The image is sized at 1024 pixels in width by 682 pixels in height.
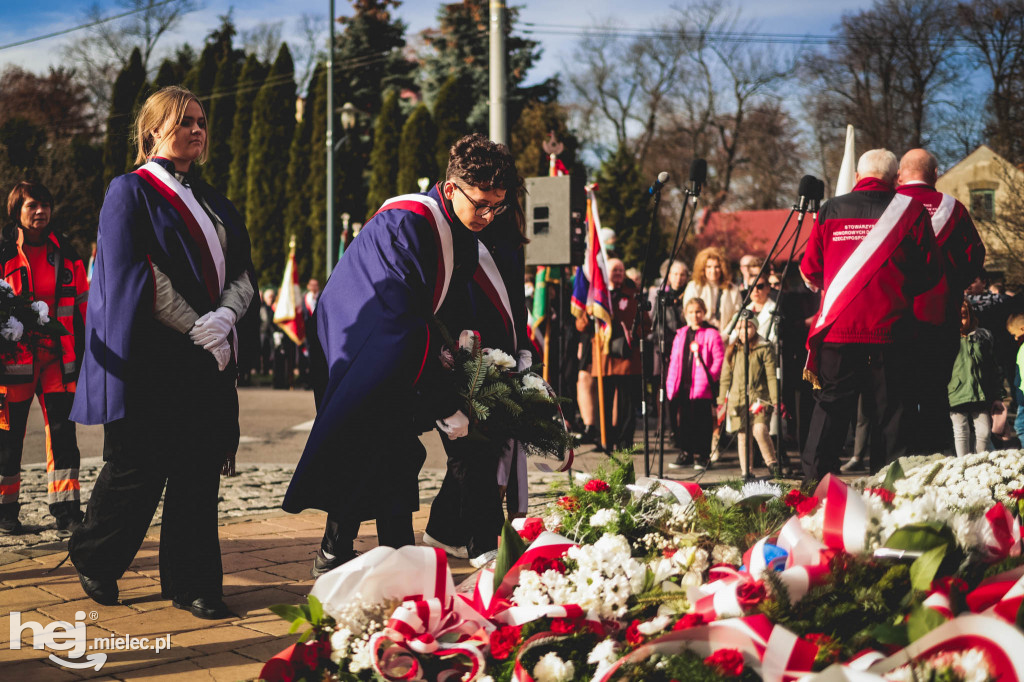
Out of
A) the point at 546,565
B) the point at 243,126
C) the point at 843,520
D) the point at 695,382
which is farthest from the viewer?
the point at 243,126

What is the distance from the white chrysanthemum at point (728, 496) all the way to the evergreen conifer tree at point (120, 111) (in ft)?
108

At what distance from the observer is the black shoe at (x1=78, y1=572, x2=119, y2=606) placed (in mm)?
3842

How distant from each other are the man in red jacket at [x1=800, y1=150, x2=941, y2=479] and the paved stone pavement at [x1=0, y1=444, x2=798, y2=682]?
1846 millimetres

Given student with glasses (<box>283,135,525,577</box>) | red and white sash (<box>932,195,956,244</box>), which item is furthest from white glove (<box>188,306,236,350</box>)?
red and white sash (<box>932,195,956,244</box>)

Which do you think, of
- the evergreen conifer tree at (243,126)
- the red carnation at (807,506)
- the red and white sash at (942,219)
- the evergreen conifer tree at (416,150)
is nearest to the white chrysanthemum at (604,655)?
the red carnation at (807,506)

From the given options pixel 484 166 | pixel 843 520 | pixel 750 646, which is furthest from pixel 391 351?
pixel 750 646

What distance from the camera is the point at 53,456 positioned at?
5.34 m

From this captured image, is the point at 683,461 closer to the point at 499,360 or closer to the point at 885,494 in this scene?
the point at 499,360

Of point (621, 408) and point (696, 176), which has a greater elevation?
point (696, 176)

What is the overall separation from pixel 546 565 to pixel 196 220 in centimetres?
222

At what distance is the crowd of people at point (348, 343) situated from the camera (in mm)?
3721

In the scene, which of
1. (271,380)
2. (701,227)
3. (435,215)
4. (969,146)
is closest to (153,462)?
(435,215)

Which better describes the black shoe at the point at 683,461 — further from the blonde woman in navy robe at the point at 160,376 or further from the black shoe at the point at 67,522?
the blonde woman in navy robe at the point at 160,376

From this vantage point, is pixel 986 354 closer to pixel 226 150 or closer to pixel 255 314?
pixel 255 314
